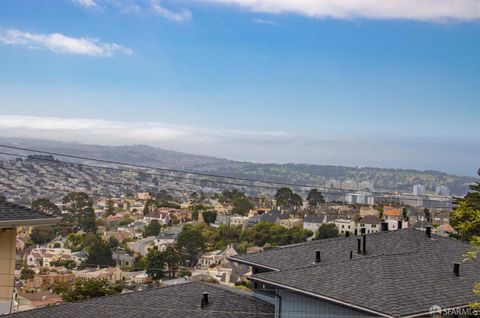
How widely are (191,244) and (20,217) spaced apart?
46896mm

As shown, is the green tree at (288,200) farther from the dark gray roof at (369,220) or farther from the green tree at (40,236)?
the green tree at (40,236)

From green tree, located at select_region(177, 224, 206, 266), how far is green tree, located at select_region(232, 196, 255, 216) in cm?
2284

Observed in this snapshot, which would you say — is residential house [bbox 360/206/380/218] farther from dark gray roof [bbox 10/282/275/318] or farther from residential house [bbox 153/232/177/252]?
dark gray roof [bbox 10/282/275/318]

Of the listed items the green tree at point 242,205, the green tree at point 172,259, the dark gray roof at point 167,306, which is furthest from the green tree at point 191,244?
the dark gray roof at point 167,306

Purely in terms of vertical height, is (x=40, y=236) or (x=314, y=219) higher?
(x=314, y=219)

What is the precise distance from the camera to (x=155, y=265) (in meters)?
46.2

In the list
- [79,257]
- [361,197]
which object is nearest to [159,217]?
[79,257]

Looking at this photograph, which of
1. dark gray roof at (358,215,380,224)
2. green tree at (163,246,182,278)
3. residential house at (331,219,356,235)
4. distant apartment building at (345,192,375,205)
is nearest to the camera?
distant apartment building at (345,192,375,205)

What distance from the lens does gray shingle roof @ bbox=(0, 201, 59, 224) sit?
24.8 feet

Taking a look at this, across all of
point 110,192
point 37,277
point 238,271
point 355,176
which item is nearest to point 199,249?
point 238,271

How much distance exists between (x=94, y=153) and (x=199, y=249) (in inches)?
563

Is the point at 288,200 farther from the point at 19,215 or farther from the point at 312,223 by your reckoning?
the point at 19,215

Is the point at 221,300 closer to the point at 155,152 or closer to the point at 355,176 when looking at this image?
the point at 155,152

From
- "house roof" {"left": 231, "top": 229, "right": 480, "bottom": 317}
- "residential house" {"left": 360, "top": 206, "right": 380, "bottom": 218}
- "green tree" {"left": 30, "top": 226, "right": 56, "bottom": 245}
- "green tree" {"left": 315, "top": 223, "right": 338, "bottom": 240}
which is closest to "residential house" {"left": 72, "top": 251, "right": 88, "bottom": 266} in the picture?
"green tree" {"left": 30, "top": 226, "right": 56, "bottom": 245}
